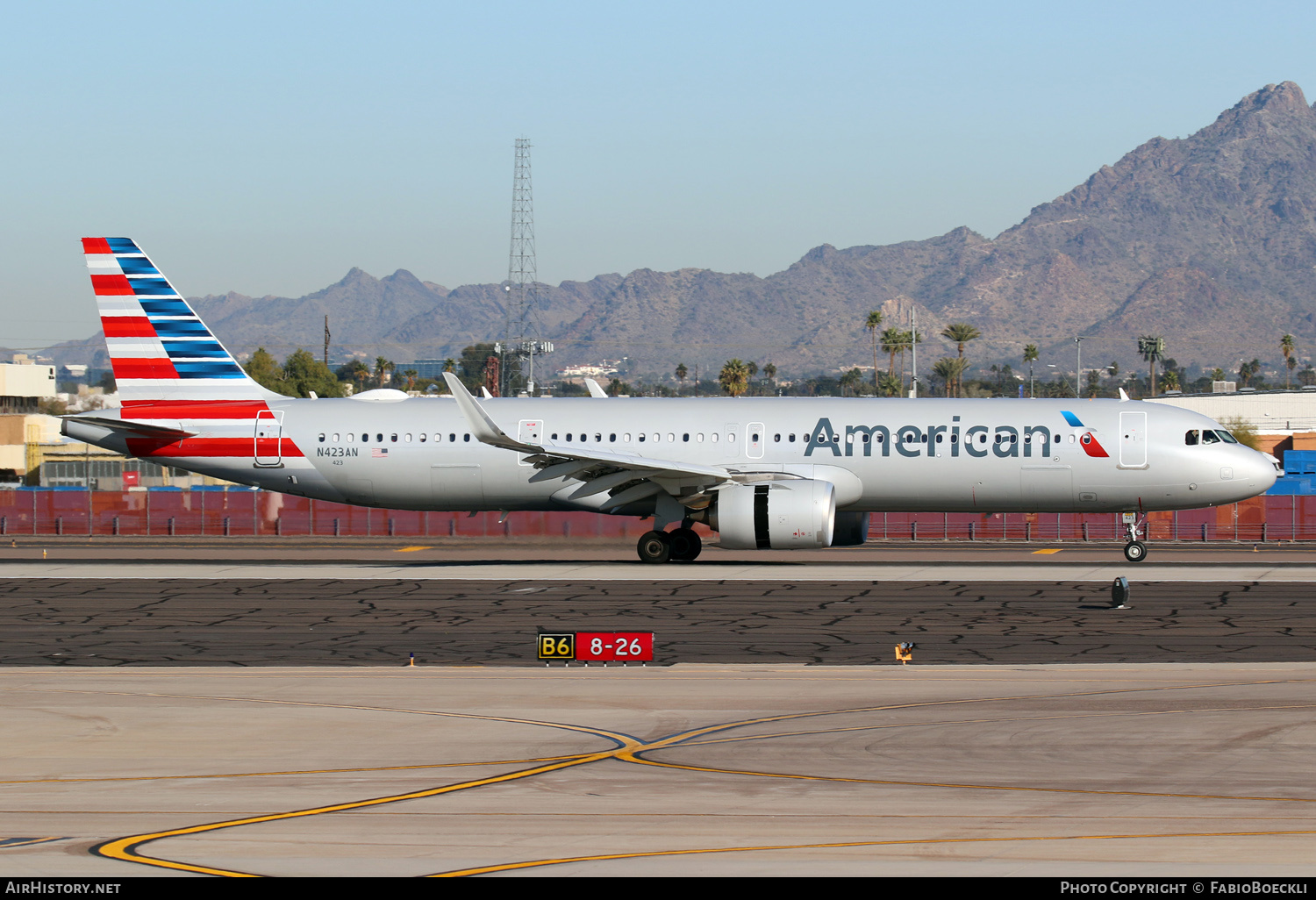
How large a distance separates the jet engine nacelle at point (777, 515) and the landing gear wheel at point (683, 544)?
6.91ft

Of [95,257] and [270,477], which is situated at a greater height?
[95,257]

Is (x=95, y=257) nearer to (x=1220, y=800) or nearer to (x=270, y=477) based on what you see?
(x=270, y=477)

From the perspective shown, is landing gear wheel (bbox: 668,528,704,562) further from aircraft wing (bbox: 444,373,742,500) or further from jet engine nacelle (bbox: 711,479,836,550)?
jet engine nacelle (bbox: 711,479,836,550)

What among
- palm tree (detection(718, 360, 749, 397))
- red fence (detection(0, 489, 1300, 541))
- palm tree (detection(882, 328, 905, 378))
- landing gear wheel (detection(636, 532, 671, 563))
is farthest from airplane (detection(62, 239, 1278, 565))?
palm tree (detection(882, 328, 905, 378))

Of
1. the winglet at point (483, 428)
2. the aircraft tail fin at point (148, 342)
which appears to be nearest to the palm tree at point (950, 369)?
the aircraft tail fin at point (148, 342)

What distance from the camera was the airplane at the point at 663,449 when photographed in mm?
34062

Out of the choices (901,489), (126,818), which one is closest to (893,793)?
(126,818)

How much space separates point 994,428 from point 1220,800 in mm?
23773

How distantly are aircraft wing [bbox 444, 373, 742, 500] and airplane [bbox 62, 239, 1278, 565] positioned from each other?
0.19 feet

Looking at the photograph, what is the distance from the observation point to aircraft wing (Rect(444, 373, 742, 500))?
32750 mm

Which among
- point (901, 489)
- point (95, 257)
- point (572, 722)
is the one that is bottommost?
point (572, 722)

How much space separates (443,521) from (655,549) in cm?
1633

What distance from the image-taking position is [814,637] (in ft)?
73.0

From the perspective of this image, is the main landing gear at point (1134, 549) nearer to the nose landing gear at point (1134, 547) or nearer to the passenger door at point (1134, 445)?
the nose landing gear at point (1134, 547)
